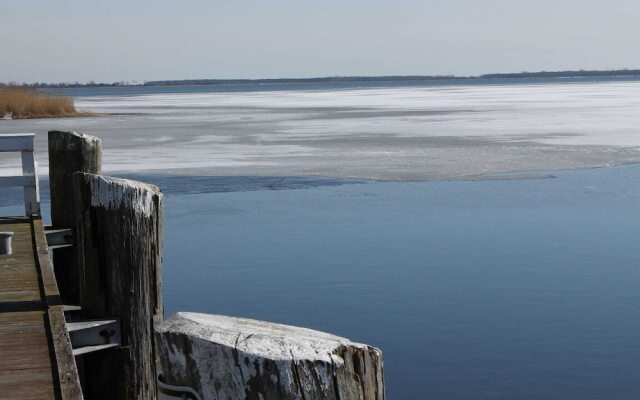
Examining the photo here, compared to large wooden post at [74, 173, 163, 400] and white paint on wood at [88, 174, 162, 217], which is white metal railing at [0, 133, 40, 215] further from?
white paint on wood at [88, 174, 162, 217]

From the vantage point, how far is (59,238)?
690 cm

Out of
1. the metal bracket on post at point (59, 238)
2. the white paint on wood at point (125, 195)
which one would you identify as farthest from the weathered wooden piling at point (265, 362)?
the metal bracket on post at point (59, 238)

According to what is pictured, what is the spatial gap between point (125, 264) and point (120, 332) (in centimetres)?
35

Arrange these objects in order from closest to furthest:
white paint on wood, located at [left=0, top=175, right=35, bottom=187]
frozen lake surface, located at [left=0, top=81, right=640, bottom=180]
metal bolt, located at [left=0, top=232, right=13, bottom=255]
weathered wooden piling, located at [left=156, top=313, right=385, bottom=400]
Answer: weathered wooden piling, located at [left=156, top=313, right=385, bottom=400] < metal bolt, located at [left=0, top=232, right=13, bottom=255] < white paint on wood, located at [left=0, top=175, right=35, bottom=187] < frozen lake surface, located at [left=0, top=81, right=640, bottom=180]

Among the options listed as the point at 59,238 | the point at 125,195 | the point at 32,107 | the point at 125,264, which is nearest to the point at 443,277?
the point at 59,238

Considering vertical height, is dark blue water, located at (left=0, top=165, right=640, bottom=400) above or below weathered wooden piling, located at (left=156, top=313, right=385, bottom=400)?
below

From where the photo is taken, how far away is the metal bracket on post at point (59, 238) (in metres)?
6.86

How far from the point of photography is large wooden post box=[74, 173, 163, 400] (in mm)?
4535

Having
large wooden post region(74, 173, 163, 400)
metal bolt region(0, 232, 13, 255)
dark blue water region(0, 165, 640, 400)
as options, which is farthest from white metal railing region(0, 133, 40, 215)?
large wooden post region(74, 173, 163, 400)

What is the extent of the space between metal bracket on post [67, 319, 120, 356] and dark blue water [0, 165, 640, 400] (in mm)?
1955

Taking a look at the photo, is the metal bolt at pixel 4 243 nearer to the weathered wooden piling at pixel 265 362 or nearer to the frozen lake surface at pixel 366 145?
the weathered wooden piling at pixel 265 362

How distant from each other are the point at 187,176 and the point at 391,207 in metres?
4.09

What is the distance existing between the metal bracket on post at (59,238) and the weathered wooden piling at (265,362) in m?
4.90

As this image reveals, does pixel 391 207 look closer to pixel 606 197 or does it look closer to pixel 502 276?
pixel 606 197
